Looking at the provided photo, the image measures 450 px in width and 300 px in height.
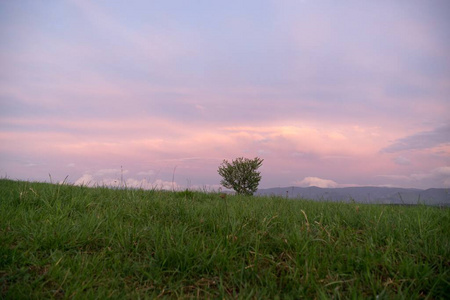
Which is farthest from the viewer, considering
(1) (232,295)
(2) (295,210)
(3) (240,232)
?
(2) (295,210)

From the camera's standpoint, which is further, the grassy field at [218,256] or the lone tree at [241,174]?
the lone tree at [241,174]

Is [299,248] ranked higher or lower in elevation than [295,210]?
lower

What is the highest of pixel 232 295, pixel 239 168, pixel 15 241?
pixel 239 168

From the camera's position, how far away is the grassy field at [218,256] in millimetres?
3594

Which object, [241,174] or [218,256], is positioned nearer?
[218,256]

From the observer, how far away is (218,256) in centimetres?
406

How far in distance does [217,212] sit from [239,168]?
31.9m

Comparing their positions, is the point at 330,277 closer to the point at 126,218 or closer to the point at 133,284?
the point at 133,284

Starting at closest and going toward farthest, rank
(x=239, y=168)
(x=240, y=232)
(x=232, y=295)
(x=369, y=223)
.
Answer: (x=232, y=295) < (x=240, y=232) < (x=369, y=223) < (x=239, y=168)

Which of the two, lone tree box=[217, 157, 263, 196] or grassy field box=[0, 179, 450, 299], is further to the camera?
lone tree box=[217, 157, 263, 196]

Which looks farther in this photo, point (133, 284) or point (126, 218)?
point (126, 218)

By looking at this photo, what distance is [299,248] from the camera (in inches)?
168

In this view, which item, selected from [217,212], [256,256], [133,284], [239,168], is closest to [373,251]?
[256,256]

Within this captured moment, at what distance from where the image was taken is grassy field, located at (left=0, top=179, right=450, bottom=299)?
3594 millimetres
